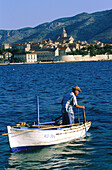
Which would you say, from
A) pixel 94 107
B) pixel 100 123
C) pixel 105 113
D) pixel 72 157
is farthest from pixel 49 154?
pixel 94 107

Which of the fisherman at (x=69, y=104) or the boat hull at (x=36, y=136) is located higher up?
the fisherman at (x=69, y=104)

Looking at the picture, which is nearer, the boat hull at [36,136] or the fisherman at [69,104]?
the boat hull at [36,136]

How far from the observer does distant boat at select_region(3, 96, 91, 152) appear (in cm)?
1246

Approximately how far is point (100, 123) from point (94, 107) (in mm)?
5337

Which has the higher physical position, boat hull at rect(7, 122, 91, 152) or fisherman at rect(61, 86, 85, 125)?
fisherman at rect(61, 86, 85, 125)

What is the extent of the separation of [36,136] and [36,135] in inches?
2.7

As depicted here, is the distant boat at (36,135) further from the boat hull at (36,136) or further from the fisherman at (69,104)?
the fisherman at (69,104)

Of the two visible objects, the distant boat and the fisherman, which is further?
the fisherman

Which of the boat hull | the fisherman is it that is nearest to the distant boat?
the boat hull

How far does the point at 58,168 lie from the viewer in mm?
11633

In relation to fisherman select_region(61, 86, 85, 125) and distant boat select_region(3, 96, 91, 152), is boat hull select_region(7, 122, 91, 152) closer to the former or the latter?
distant boat select_region(3, 96, 91, 152)

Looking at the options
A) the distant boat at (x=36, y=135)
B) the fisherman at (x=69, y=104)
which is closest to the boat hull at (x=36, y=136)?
the distant boat at (x=36, y=135)

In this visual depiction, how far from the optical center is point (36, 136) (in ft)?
42.0

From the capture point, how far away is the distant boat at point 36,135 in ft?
40.9
